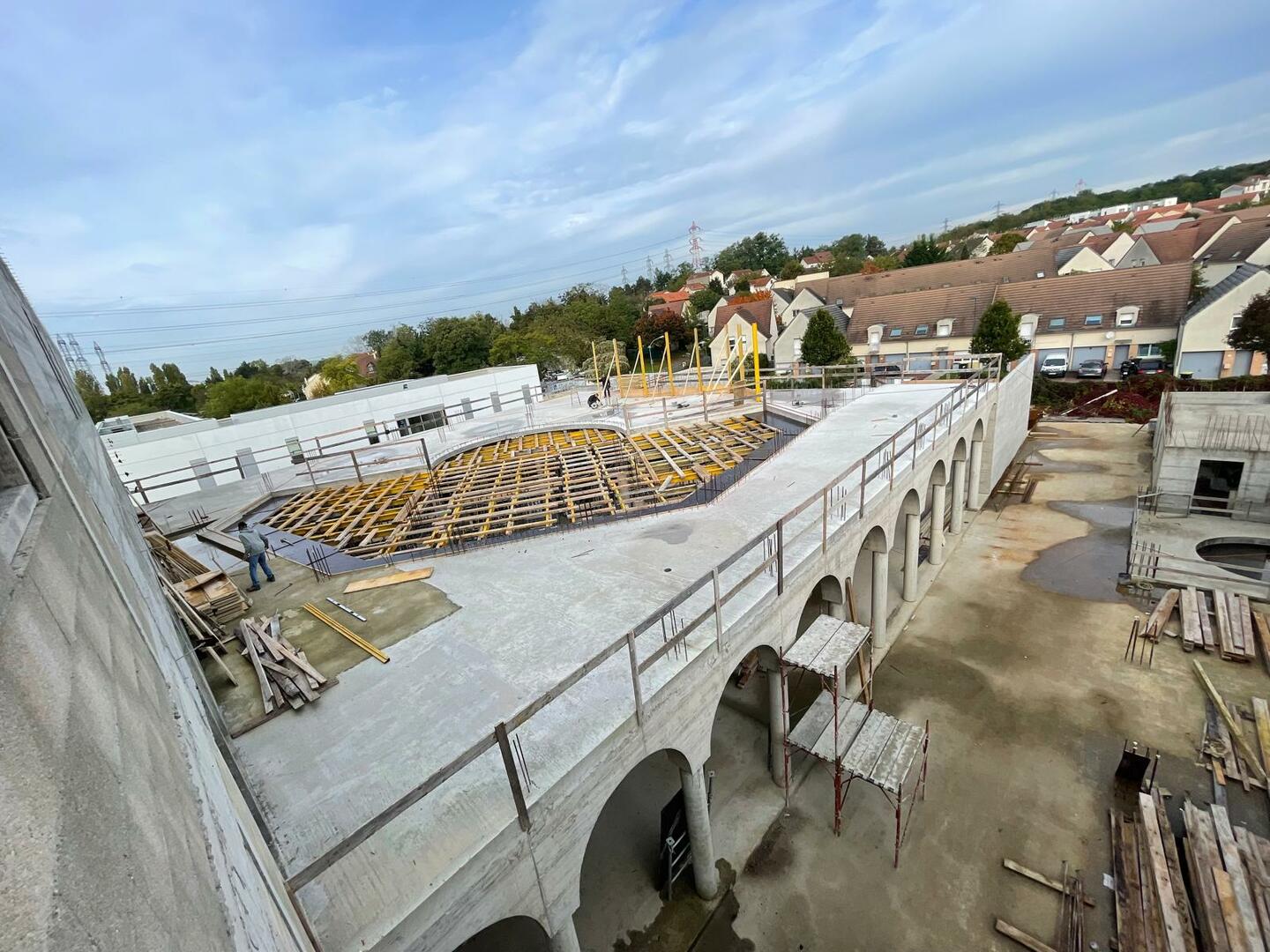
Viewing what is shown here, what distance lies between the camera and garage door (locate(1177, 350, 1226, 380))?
29.6m

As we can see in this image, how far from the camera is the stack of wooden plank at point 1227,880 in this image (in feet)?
21.0

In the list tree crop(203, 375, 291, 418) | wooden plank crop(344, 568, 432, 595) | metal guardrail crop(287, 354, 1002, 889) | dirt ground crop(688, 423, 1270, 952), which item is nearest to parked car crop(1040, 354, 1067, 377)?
dirt ground crop(688, 423, 1270, 952)

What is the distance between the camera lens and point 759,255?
105812 mm

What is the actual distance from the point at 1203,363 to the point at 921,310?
15381mm

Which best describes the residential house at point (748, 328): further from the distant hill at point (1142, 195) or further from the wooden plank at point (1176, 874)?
the distant hill at point (1142, 195)

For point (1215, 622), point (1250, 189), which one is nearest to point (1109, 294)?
point (1215, 622)

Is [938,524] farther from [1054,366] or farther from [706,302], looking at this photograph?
[706,302]

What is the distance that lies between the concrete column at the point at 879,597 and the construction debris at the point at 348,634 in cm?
919

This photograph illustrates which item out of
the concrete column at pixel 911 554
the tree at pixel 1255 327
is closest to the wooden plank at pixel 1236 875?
the concrete column at pixel 911 554

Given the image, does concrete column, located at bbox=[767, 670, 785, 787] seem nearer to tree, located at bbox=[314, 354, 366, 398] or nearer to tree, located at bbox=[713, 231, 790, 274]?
tree, located at bbox=[314, 354, 366, 398]

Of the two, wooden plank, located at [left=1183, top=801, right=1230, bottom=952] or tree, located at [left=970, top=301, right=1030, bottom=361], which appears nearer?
wooden plank, located at [left=1183, top=801, right=1230, bottom=952]

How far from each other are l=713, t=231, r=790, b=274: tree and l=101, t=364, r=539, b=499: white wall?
86971mm

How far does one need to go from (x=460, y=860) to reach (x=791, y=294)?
6524cm

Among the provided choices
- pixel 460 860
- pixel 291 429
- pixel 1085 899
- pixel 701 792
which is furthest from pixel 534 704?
pixel 291 429
